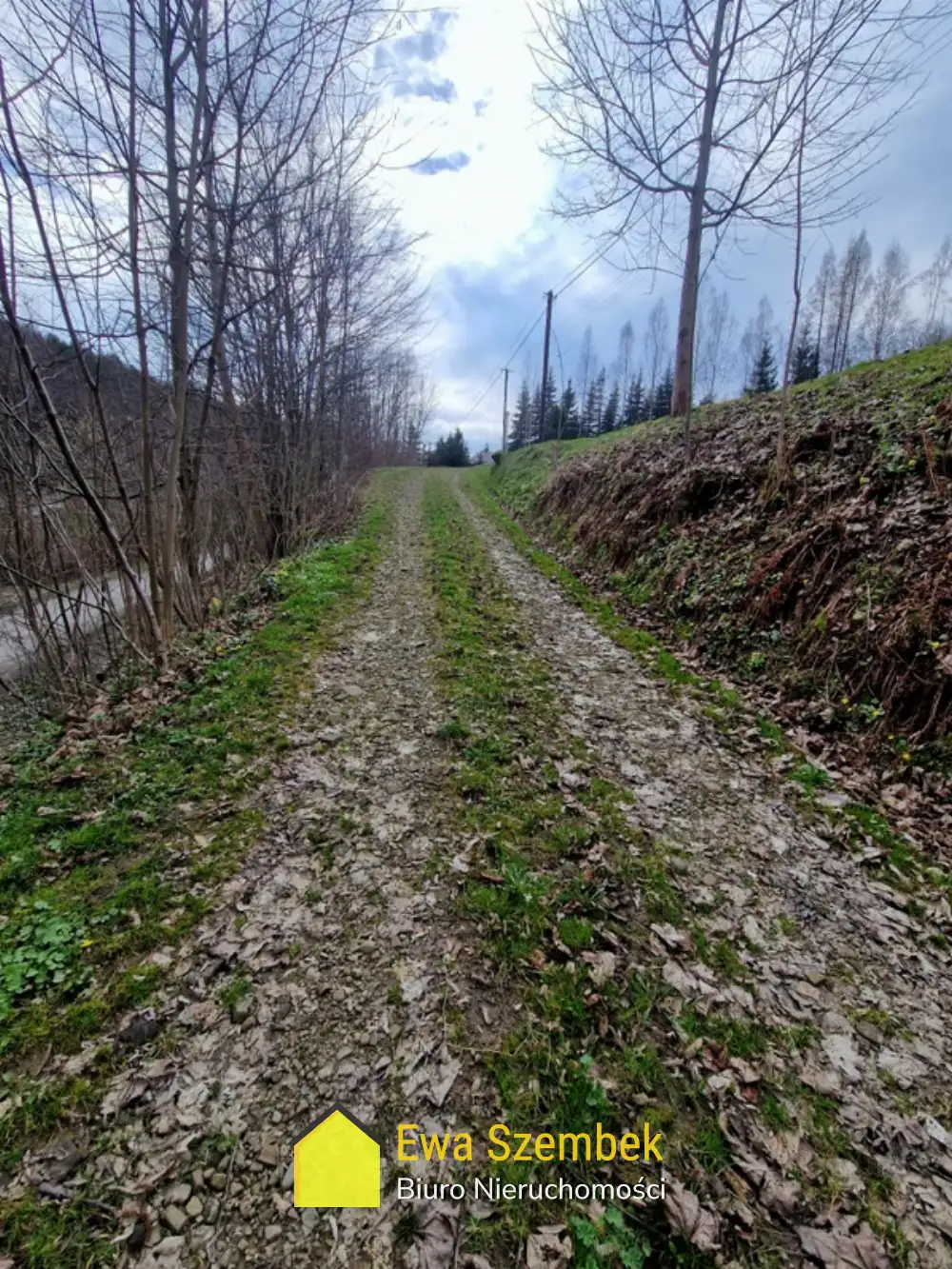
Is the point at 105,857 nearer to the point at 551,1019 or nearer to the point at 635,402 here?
the point at 551,1019

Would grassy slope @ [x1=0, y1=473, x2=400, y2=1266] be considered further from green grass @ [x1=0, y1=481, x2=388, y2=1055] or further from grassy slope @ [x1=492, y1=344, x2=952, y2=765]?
grassy slope @ [x1=492, y1=344, x2=952, y2=765]

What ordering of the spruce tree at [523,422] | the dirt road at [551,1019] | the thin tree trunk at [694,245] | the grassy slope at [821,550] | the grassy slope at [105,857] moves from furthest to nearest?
1. the spruce tree at [523,422]
2. the thin tree trunk at [694,245]
3. the grassy slope at [821,550]
4. the grassy slope at [105,857]
5. the dirt road at [551,1019]

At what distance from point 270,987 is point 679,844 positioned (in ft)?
7.49

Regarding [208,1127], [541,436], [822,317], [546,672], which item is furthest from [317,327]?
[822,317]

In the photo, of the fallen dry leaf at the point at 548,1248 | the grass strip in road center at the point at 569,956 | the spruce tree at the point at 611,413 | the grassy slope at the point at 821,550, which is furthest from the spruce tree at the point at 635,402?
the fallen dry leaf at the point at 548,1248

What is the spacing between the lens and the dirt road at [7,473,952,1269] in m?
1.60

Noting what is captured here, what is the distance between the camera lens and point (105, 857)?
9.65 feet

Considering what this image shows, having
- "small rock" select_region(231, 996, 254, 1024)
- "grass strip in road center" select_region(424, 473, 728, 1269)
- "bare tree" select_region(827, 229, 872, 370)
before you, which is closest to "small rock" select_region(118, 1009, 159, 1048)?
"small rock" select_region(231, 996, 254, 1024)

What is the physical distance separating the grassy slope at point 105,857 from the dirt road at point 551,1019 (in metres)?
0.14

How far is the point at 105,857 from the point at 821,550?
6389 mm

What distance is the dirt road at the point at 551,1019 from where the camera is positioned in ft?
5.26

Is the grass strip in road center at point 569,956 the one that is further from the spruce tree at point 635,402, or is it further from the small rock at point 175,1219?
the spruce tree at point 635,402

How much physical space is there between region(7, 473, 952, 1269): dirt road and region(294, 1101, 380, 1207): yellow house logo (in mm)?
44

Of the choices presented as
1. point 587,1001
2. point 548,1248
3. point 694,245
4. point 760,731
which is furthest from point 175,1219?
point 694,245
